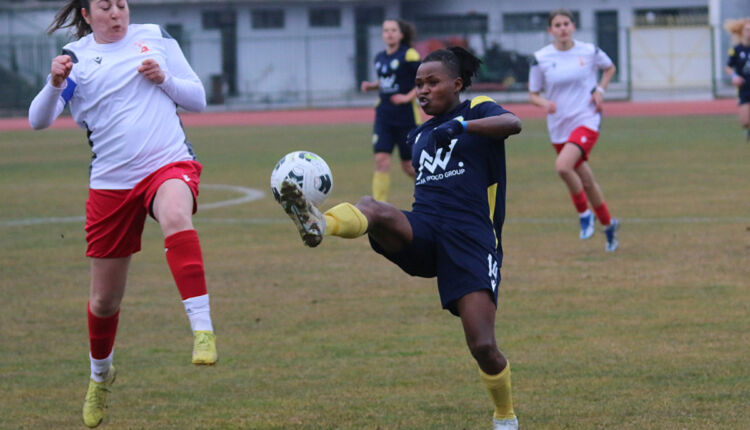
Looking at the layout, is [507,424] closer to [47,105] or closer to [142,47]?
[142,47]

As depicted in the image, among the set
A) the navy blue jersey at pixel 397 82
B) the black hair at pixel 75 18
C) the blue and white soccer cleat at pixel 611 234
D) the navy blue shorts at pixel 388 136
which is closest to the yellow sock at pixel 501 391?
the black hair at pixel 75 18

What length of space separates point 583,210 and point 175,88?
21.4 feet

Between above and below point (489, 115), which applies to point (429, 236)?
below

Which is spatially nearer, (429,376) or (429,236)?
(429,236)

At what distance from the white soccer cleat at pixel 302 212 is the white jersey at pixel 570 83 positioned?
6915mm

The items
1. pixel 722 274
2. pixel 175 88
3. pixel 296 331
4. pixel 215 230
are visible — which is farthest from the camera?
pixel 215 230

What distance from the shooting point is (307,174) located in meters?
5.18

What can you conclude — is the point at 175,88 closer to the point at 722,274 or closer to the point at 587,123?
the point at 722,274

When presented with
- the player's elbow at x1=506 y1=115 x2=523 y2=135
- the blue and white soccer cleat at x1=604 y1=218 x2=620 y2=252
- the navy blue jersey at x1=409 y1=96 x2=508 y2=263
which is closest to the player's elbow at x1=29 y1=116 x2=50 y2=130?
the navy blue jersey at x1=409 y1=96 x2=508 y2=263

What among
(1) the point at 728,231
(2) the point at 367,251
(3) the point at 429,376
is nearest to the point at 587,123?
(1) the point at 728,231

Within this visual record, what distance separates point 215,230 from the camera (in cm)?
1305

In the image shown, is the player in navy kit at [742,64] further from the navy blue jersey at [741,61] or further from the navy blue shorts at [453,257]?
the navy blue shorts at [453,257]

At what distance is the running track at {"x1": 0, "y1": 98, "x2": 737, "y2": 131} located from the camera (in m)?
34.0

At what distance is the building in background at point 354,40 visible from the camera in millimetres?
40719
